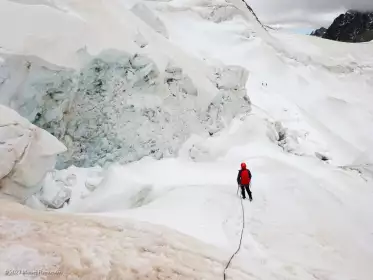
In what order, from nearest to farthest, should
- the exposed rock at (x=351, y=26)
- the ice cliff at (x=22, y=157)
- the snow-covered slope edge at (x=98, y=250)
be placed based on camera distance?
→ the snow-covered slope edge at (x=98, y=250)
the ice cliff at (x=22, y=157)
the exposed rock at (x=351, y=26)

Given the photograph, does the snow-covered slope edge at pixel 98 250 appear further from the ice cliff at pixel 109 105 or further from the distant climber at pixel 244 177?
the ice cliff at pixel 109 105

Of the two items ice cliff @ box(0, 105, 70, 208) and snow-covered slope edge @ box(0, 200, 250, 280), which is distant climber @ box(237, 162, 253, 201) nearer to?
snow-covered slope edge @ box(0, 200, 250, 280)

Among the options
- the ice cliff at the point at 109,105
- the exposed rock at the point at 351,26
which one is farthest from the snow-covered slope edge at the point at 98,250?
the exposed rock at the point at 351,26

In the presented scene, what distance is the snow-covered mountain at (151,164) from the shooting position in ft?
19.9

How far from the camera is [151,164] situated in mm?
11188

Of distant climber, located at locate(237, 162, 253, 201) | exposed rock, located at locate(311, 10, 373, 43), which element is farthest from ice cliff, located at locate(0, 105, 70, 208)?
exposed rock, located at locate(311, 10, 373, 43)

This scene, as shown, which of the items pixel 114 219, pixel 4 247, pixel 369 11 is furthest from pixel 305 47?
pixel 369 11

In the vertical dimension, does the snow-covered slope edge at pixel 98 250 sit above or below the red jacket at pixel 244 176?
above

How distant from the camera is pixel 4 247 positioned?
5.33 m

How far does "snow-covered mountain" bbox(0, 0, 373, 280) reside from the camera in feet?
19.9

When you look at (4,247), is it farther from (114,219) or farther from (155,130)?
(155,130)

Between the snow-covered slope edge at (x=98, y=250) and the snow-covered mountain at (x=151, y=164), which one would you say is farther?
the snow-covered mountain at (x=151, y=164)

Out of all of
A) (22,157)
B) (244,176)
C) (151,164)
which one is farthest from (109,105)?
(244,176)

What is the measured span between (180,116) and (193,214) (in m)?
4.88
